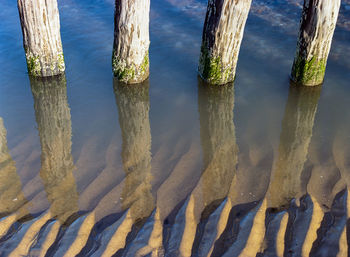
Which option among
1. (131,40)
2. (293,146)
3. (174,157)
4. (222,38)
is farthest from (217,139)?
(131,40)

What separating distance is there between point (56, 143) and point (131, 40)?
1813 millimetres

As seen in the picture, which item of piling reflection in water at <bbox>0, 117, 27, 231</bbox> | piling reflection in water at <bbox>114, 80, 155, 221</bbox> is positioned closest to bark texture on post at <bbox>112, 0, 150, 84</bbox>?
piling reflection in water at <bbox>114, 80, 155, 221</bbox>

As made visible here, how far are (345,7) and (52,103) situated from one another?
707 cm

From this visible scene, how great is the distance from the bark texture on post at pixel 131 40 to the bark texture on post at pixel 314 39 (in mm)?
2233

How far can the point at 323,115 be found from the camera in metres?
5.15

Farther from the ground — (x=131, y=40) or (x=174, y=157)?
(x=131, y=40)

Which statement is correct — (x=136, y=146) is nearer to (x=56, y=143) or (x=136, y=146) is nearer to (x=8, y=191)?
(x=56, y=143)

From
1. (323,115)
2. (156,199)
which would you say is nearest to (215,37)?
(323,115)

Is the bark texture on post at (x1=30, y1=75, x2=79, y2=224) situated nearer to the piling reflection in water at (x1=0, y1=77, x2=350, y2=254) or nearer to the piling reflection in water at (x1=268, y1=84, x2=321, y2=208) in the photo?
the piling reflection in water at (x1=0, y1=77, x2=350, y2=254)

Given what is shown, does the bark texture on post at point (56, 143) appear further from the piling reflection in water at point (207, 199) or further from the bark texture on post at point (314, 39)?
the bark texture on post at point (314, 39)

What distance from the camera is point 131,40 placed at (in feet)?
17.3

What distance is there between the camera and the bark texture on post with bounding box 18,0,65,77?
521 centimetres

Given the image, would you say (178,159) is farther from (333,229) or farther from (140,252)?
(333,229)

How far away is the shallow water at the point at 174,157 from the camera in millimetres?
3227
